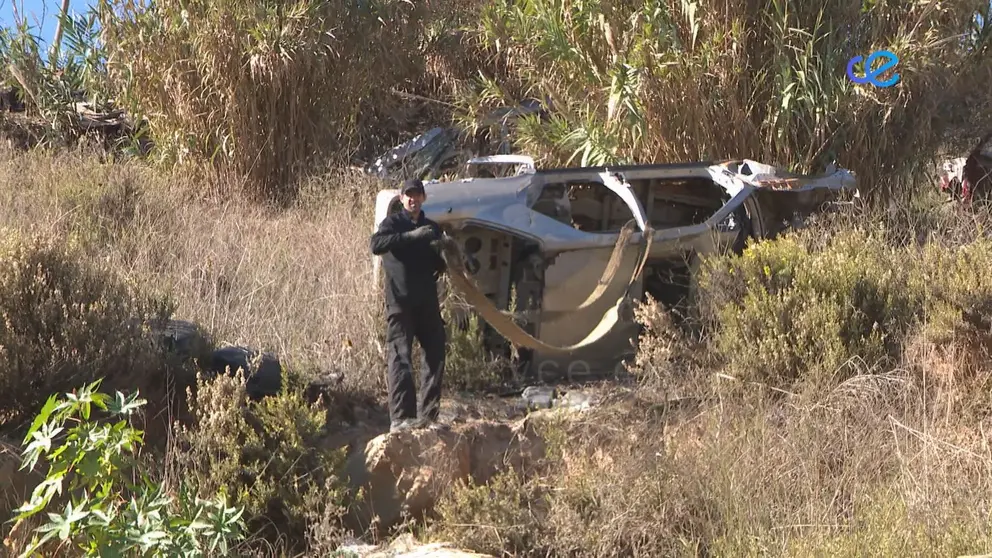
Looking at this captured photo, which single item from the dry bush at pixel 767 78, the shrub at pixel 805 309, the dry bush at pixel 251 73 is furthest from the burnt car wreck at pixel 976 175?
the dry bush at pixel 251 73

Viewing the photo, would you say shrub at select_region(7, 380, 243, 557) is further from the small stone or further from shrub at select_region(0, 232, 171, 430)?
the small stone

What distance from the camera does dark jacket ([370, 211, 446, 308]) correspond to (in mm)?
5848

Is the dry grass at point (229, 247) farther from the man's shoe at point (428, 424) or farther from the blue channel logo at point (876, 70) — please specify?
the blue channel logo at point (876, 70)

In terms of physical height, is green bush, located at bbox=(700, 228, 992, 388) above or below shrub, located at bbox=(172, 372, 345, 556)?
above

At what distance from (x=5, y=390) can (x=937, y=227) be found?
7.42 m

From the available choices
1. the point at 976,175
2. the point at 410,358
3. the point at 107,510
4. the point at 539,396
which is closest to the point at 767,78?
the point at 976,175

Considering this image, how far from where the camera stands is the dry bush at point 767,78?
987 cm

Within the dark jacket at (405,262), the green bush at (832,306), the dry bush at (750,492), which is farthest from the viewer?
the green bush at (832,306)

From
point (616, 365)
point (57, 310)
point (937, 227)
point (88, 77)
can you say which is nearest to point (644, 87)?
point (937, 227)

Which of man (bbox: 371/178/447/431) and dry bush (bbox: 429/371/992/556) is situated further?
man (bbox: 371/178/447/431)

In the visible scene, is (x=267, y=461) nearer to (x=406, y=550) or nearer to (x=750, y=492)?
(x=406, y=550)

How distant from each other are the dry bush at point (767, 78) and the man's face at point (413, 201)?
15.4ft

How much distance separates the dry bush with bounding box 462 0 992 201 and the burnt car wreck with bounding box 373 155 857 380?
7.15ft

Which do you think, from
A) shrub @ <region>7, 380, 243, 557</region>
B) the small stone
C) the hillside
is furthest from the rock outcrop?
the small stone
